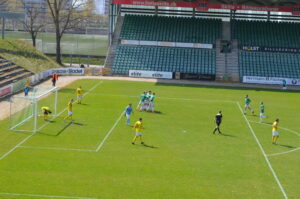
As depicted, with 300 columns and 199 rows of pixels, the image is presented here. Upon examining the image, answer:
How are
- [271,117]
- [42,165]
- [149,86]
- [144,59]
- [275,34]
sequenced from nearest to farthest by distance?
[42,165] → [271,117] → [149,86] → [144,59] → [275,34]

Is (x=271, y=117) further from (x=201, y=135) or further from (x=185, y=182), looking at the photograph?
(x=185, y=182)

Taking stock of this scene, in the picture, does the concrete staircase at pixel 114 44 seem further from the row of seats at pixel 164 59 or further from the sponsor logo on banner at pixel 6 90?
the sponsor logo on banner at pixel 6 90

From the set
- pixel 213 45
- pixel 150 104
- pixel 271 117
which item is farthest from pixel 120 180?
pixel 213 45

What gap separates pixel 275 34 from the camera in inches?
2717

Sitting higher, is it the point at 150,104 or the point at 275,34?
the point at 275,34

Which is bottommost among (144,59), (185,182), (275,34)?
(185,182)

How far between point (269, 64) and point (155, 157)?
41322mm

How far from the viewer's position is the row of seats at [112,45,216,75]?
62.5m

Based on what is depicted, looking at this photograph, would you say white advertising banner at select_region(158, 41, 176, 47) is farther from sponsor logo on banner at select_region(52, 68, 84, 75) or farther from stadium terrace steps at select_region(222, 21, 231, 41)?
sponsor logo on banner at select_region(52, 68, 84, 75)

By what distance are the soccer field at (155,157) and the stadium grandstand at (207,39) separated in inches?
831

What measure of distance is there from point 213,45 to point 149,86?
17.1 metres

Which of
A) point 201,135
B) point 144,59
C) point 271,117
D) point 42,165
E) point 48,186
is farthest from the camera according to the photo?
point 144,59

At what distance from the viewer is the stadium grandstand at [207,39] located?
62.6m

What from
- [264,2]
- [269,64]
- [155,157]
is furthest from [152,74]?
[155,157]
